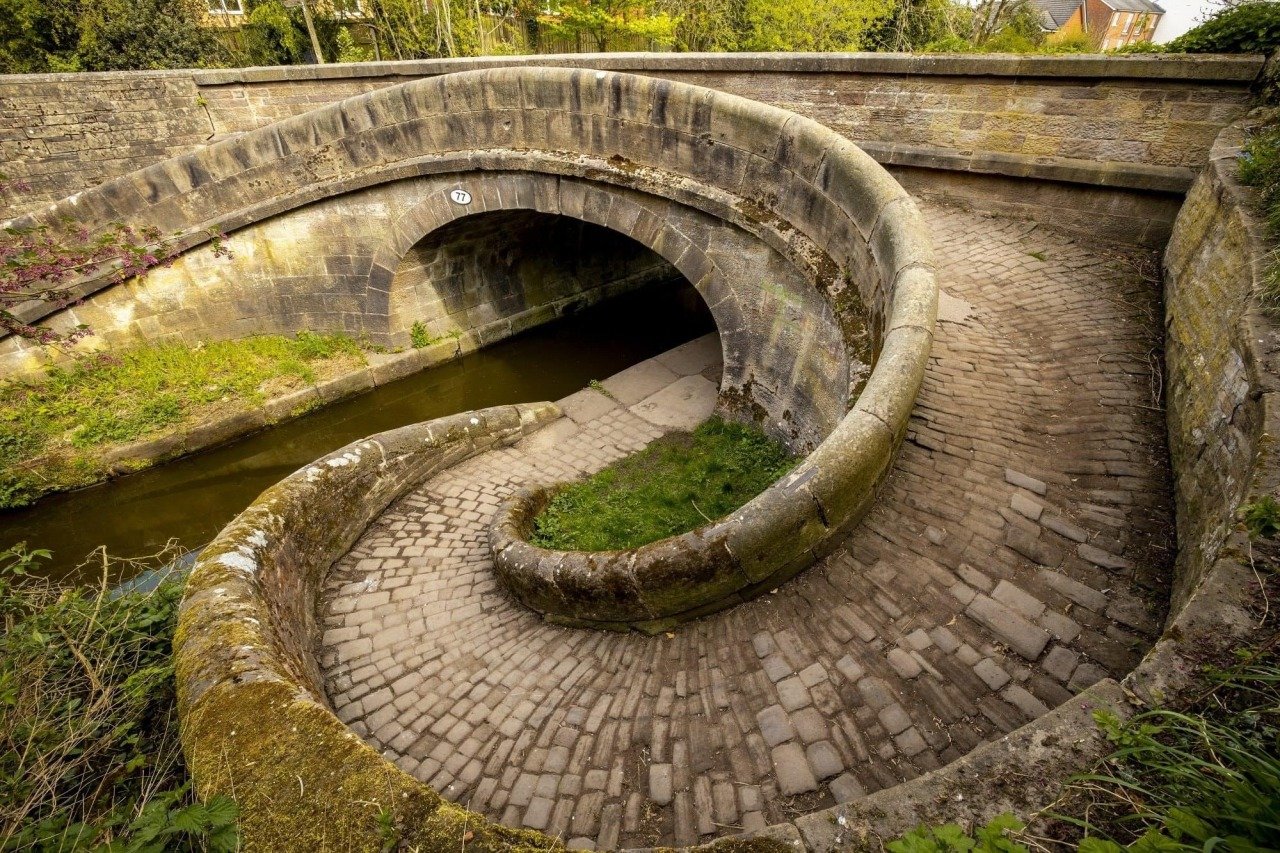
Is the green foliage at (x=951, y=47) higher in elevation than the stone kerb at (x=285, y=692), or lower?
higher

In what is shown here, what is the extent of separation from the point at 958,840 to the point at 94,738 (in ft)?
10.8

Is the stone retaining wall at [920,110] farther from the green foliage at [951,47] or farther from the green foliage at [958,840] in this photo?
the green foliage at [958,840]

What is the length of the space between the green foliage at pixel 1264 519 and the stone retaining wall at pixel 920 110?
5.17m

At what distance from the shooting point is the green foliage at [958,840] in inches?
54.1

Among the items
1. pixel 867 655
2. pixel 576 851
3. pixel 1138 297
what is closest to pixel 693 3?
pixel 1138 297

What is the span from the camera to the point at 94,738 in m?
2.52

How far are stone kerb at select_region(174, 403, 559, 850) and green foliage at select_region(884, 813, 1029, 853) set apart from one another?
43.1 inches

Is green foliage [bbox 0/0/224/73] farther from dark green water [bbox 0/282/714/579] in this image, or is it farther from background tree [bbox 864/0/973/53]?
background tree [bbox 864/0/973/53]

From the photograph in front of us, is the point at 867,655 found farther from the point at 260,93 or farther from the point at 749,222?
the point at 260,93

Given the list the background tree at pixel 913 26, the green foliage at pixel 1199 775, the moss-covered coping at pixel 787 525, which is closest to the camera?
the green foliage at pixel 1199 775

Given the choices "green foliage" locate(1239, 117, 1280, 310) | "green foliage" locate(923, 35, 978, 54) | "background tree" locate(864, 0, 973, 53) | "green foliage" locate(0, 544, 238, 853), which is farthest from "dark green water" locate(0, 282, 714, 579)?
"background tree" locate(864, 0, 973, 53)

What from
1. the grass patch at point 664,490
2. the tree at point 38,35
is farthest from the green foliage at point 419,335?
the tree at point 38,35

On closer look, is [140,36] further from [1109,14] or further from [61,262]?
[1109,14]

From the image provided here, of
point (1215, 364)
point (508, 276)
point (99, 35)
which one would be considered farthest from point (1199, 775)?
point (99, 35)
